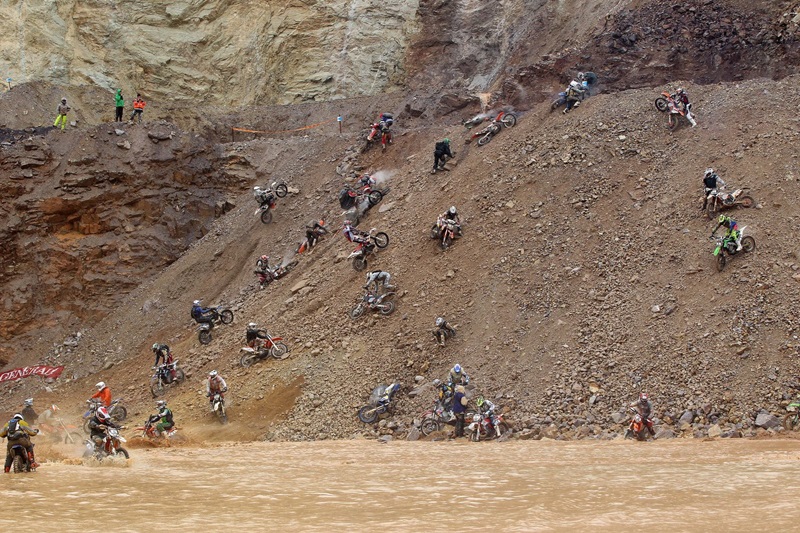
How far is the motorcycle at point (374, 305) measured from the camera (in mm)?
26750

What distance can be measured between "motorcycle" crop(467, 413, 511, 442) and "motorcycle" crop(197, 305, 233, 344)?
1247 cm

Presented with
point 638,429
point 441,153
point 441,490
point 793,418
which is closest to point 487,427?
point 638,429

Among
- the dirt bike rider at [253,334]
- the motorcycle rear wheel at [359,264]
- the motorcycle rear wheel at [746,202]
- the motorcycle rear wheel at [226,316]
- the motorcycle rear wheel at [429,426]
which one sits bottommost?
the motorcycle rear wheel at [429,426]

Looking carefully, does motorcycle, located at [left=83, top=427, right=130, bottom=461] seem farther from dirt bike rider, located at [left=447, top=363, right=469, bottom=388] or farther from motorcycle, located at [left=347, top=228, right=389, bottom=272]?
motorcycle, located at [left=347, top=228, right=389, bottom=272]

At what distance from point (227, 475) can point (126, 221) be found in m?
24.4

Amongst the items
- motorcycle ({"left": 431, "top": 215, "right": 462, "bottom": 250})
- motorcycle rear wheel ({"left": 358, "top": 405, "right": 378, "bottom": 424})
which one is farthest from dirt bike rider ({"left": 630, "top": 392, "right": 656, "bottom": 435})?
motorcycle ({"left": 431, "top": 215, "right": 462, "bottom": 250})

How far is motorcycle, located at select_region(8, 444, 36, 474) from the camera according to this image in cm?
1711

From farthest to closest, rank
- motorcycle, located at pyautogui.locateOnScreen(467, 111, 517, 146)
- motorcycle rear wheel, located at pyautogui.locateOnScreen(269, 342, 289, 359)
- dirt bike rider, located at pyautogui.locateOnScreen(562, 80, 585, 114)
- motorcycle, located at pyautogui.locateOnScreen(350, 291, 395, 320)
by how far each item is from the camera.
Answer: motorcycle, located at pyautogui.locateOnScreen(467, 111, 517, 146), dirt bike rider, located at pyautogui.locateOnScreen(562, 80, 585, 114), motorcycle rear wheel, located at pyautogui.locateOnScreen(269, 342, 289, 359), motorcycle, located at pyautogui.locateOnScreen(350, 291, 395, 320)

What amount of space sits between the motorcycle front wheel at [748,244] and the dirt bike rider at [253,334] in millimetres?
13926

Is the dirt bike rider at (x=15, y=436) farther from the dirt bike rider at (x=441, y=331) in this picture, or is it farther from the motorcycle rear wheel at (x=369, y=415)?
the dirt bike rider at (x=441, y=331)

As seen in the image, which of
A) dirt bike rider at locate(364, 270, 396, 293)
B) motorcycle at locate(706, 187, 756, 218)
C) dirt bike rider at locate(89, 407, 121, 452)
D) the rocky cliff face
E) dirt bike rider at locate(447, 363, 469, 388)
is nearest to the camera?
dirt bike rider at locate(89, 407, 121, 452)

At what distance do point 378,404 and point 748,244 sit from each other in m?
10.4

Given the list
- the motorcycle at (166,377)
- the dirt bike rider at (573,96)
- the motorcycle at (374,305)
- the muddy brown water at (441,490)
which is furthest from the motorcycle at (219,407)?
the dirt bike rider at (573,96)

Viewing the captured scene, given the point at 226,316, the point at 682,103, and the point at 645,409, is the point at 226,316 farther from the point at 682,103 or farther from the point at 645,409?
the point at 682,103
